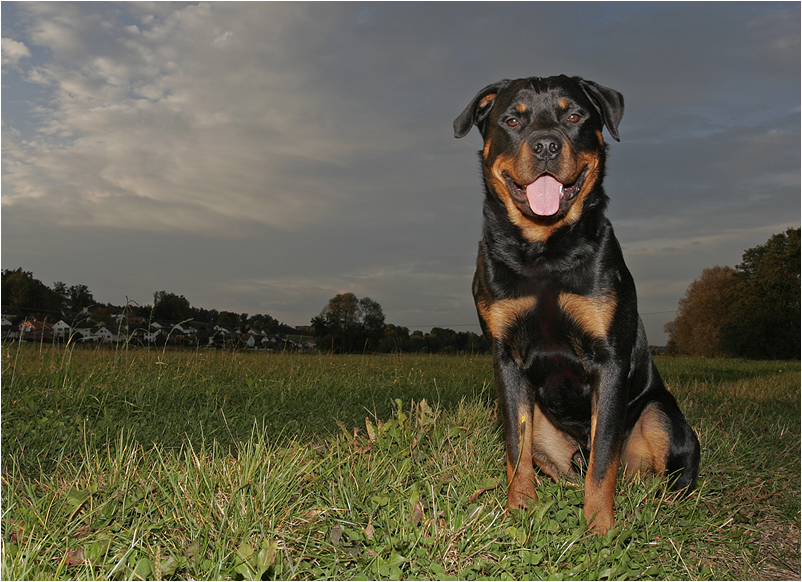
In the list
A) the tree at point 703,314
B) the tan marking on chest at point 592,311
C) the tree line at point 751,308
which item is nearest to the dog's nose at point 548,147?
the tan marking on chest at point 592,311

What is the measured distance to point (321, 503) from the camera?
9.68ft

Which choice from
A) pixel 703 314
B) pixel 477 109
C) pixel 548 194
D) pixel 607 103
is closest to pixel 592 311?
pixel 548 194

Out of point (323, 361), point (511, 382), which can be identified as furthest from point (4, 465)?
point (323, 361)

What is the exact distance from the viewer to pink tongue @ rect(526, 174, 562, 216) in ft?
11.0

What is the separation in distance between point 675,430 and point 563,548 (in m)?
1.36

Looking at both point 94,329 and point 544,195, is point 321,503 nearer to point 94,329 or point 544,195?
point 544,195

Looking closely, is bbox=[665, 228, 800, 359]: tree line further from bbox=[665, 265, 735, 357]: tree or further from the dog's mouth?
the dog's mouth

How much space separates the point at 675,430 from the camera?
12.0 feet

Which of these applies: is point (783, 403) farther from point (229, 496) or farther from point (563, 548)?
point (229, 496)

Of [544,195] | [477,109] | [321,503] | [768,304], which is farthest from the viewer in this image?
[768,304]

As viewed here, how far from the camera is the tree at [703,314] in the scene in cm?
3447

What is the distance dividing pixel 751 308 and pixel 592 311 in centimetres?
3206

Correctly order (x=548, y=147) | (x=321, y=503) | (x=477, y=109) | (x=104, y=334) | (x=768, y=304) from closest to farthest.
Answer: (x=321, y=503)
(x=548, y=147)
(x=477, y=109)
(x=104, y=334)
(x=768, y=304)

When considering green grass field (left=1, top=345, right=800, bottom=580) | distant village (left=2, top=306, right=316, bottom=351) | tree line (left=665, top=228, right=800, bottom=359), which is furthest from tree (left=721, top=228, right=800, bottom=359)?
distant village (left=2, top=306, right=316, bottom=351)
